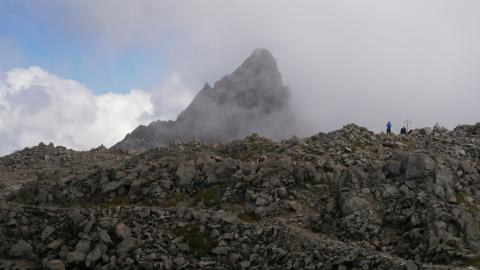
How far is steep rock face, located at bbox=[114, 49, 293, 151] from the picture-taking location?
490 feet

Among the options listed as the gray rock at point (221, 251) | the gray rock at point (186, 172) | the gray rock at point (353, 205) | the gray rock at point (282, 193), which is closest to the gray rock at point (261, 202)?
the gray rock at point (282, 193)

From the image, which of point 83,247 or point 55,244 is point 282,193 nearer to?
point 83,247

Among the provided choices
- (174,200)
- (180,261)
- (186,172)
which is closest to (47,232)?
(174,200)

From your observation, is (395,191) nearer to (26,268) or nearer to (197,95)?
(26,268)

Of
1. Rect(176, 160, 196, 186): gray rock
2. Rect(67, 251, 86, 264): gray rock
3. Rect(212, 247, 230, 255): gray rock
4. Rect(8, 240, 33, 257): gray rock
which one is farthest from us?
Rect(176, 160, 196, 186): gray rock

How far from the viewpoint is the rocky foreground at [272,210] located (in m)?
33.6

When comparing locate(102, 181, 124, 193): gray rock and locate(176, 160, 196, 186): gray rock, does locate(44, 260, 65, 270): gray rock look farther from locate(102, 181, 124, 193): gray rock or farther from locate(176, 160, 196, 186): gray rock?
locate(176, 160, 196, 186): gray rock

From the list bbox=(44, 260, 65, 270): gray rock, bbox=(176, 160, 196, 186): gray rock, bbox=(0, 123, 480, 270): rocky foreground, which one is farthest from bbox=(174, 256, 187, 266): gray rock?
bbox=(176, 160, 196, 186): gray rock

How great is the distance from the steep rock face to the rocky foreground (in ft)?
308

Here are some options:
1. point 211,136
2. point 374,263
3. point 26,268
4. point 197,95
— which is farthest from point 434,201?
point 197,95

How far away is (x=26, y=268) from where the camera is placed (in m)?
38.5

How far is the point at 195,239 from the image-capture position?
3769 centimetres

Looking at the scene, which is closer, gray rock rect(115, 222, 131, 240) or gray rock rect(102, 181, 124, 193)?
gray rock rect(115, 222, 131, 240)

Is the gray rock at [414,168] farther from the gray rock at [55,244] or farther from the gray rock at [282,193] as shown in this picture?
the gray rock at [55,244]
